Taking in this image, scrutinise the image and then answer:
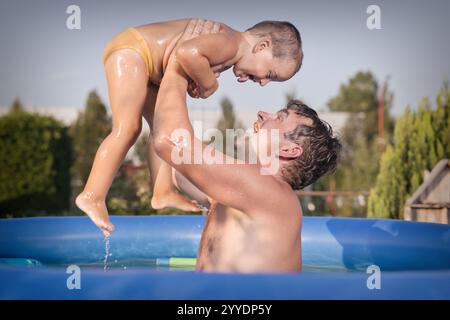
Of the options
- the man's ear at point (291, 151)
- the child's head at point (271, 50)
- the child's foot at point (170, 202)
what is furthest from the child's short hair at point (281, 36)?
the child's foot at point (170, 202)

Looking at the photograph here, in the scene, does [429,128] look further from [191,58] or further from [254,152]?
[191,58]

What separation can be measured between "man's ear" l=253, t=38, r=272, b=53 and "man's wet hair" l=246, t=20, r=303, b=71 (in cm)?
2

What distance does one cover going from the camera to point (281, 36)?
2.62 meters

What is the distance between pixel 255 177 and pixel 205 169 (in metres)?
0.18

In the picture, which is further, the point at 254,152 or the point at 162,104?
the point at 254,152

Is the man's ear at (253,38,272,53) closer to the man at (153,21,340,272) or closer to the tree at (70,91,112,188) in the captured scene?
the man at (153,21,340,272)

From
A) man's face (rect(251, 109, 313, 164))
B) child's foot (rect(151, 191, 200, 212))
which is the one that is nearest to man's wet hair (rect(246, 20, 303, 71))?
man's face (rect(251, 109, 313, 164))

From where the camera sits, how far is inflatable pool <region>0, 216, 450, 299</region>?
6.66 ft

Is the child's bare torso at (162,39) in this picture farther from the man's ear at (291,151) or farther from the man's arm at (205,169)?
the man's ear at (291,151)

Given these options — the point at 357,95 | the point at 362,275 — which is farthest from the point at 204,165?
the point at 357,95

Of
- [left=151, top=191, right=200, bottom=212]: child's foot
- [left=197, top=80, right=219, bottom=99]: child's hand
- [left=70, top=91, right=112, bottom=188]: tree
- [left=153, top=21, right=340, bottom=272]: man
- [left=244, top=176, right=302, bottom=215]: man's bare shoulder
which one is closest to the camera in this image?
[left=153, top=21, right=340, bottom=272]: man

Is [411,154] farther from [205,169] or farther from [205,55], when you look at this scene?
[205,169]

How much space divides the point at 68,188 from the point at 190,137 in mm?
4435
